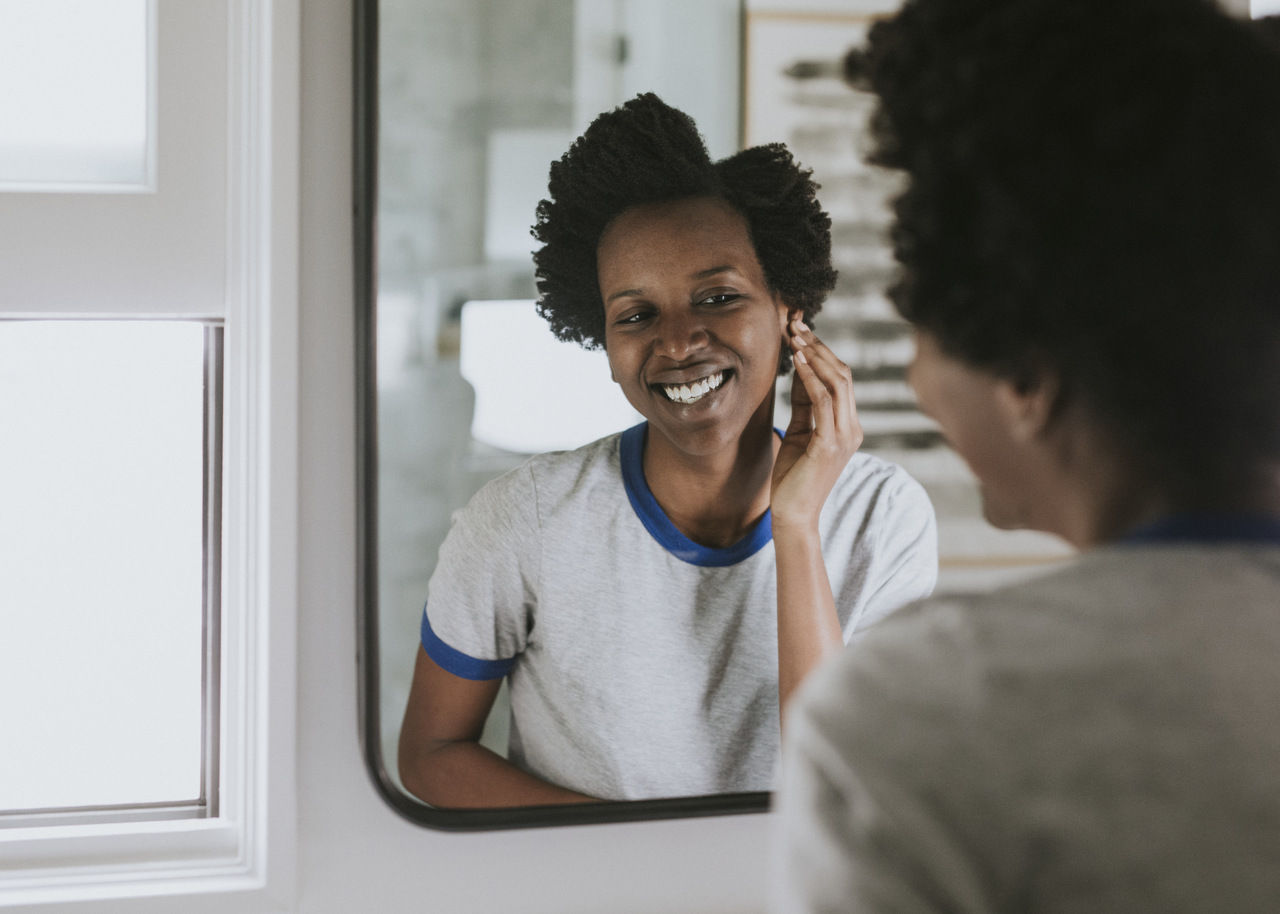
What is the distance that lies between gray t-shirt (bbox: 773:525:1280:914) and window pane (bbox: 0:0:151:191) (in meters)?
0.94

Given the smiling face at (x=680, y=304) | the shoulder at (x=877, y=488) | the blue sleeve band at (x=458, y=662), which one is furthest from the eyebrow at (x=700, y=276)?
the blue sleeve band at (x=458, y=662)

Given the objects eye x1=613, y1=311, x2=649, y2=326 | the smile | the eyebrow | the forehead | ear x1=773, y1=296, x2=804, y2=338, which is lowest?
the smile

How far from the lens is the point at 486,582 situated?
0.95 metres

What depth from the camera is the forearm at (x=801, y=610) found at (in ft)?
3.17

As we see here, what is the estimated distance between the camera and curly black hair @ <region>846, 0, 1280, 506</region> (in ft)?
1.29

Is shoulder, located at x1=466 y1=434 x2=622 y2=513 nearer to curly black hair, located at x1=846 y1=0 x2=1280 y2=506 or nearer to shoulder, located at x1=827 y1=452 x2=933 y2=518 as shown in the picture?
shoulder, located at x1=827 y1=452 x2=933 y2=518

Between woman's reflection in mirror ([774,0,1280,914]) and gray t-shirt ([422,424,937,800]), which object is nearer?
woman's reflection in mirror ([774,0,1280,914])

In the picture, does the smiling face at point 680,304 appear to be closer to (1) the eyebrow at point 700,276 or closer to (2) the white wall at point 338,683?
(1) the eyebrow at point 700,276

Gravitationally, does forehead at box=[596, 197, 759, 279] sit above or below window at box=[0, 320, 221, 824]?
above

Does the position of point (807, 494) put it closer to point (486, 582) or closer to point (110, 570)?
point (486, 582)

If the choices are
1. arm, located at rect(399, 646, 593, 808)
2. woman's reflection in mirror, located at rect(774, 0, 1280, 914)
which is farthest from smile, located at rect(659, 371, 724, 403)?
woman's reflection in mirror, located at rect(774, 0, 1280, 914)

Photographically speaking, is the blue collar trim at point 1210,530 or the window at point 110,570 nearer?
the blue collar trim at point 1210,530

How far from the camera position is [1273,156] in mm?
398

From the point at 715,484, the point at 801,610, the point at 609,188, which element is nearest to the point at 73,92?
the point at 609,188
